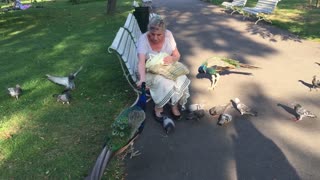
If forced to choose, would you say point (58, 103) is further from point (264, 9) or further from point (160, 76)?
point (264, 9)

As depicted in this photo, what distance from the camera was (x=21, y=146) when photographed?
5297mm

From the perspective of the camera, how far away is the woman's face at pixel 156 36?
5627mm

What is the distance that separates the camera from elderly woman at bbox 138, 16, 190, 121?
18.4ft

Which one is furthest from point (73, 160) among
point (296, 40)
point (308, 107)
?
point (296, 40)

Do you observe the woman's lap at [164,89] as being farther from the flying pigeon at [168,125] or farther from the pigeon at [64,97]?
the pigeon at [64,97]

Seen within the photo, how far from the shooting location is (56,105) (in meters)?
6.68

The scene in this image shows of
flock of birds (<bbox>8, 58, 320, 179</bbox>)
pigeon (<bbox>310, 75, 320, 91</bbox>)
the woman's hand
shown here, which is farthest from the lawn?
pigeon (<bbox>310, 75, 320, 91</bbox>)

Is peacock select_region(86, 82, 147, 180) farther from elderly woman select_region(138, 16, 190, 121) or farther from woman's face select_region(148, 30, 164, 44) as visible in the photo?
woman's face select_region(148, 30, 164, 44)

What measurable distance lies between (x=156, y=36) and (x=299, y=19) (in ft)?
31.6

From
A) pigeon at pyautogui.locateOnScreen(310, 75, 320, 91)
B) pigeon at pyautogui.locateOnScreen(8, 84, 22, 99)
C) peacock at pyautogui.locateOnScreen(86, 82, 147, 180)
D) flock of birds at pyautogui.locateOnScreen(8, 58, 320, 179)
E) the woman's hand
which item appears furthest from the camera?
pigeon at pyautogui.locateOnScreen(8, 84, 22, 99)

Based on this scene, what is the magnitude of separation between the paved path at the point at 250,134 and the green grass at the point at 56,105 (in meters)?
0.74

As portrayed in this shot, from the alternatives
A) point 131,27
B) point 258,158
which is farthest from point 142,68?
point 131,27

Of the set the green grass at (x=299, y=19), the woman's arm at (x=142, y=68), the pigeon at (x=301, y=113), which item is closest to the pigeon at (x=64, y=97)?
the woman's arm at (x=142, y=68)

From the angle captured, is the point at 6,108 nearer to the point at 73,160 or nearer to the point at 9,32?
the point at 73,160
